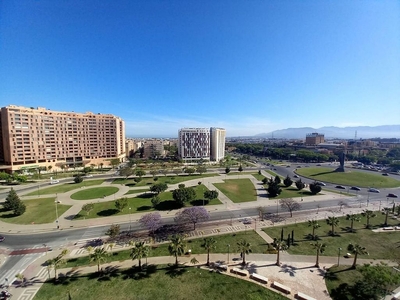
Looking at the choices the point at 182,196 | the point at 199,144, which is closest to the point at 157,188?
the point at 182,196

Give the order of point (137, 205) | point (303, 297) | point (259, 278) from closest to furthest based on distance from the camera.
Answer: point (303, 297), point (259, 278), point (137, 205)

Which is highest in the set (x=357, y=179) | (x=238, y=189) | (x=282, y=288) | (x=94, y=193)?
(x=357, y=179)

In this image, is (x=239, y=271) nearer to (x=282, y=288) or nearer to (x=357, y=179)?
(x=282, y=288)

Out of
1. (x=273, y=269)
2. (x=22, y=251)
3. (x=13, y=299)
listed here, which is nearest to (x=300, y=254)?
(x=273, y=269)

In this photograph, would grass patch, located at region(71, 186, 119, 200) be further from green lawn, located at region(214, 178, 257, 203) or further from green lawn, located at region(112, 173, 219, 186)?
green lawn, located at region(214, 178, 257, 203)

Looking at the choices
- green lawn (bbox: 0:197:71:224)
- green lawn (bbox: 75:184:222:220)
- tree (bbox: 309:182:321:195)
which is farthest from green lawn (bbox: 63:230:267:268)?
tree (bbox: 309:182:321:195)

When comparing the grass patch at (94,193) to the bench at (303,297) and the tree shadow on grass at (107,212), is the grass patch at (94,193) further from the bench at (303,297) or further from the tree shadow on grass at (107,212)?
the bench at (303,297)
